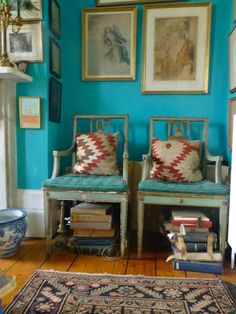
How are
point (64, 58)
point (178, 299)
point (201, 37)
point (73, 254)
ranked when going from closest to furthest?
point (178, 299), point (73, 254), point (201, 37), point (64, 58)

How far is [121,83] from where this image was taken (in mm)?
2305

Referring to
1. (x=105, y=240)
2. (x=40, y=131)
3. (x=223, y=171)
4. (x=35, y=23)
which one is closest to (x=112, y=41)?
(x=35, y=23)

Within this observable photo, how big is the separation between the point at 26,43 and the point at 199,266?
187 centimetres

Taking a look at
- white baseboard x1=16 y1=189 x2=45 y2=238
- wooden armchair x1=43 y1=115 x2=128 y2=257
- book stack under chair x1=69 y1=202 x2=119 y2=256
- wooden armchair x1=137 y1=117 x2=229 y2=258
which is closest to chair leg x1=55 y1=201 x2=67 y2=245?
wooden armchair x1=43 y1=115 x2=128 y2=257

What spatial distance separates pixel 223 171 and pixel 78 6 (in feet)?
5.79

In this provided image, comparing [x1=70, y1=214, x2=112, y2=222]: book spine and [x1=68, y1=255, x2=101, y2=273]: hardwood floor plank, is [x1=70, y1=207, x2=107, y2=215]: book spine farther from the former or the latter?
[x1=68, y1=255, x2=101, y2=273]: hardwood floor plank

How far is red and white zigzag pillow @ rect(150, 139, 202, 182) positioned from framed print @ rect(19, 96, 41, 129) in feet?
2.88

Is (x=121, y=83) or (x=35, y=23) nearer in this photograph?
(x=35, y=23)

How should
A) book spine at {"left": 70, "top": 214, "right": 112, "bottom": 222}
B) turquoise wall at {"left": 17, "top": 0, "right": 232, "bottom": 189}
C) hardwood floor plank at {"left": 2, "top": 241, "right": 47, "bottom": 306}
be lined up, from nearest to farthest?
hardwood floor plank at {"left": 2, "top": 241, "right": 47, "bottom": 306}
book spine at {"left": 70, "top": 214, "right": 112, "bottom": 222}
turquoise wall at {"left": 17, "top": 0, "right": 232, "bottom": 189}

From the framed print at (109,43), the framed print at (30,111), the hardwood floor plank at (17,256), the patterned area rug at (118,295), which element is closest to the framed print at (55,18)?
the framed print at (109,43)

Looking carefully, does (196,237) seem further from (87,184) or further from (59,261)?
(59,261)

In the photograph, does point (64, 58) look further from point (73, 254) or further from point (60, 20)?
point (73, 254)

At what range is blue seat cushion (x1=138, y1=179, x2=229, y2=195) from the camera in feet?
5.40

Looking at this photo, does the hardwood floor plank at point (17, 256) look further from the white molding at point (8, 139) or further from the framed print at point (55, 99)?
the framed print at point (55, 99)
